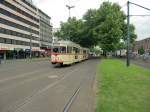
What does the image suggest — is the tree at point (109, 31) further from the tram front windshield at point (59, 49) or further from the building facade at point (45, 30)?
the building facade at point (45, 30)

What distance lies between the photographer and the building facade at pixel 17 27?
8500cm

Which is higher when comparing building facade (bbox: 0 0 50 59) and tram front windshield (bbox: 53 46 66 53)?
building facade (bbox: 0 0 50 59)

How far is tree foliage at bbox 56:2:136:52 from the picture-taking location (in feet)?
226

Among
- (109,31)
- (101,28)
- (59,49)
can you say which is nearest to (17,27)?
(101,28)

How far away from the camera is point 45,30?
5832 inches

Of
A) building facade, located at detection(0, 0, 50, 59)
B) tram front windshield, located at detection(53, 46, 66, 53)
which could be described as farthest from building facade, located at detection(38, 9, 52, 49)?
tram front windshield, located at detection(53, 46, 66, 53)

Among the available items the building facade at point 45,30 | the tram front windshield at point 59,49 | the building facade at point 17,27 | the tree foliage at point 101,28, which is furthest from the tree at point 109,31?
the building facade at point 45,30

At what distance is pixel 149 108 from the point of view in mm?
9477

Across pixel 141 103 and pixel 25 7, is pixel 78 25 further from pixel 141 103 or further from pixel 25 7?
pixel 141 103

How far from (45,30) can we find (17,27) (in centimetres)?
4954

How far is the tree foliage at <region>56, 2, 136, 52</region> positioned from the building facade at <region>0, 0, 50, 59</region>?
14.8m

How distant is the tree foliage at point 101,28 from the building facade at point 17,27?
14.8 meters

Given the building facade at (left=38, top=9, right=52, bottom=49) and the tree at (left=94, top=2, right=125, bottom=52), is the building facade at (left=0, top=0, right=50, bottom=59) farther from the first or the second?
the tree at (left=94, top=2, right=125, bottom=52)

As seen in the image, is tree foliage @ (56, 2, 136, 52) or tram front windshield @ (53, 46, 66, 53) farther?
tree foliage @ (56, 2, 136, 52)
